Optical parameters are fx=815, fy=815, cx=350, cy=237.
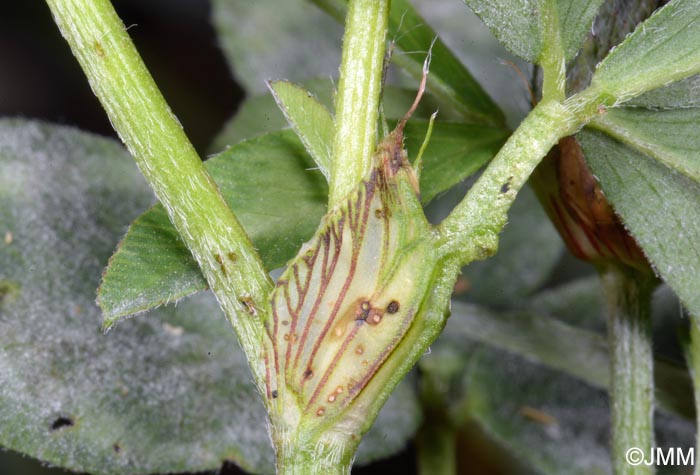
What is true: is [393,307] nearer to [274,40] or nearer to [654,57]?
[654,57]

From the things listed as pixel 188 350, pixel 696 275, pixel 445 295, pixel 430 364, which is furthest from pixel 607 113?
pixel 430 364

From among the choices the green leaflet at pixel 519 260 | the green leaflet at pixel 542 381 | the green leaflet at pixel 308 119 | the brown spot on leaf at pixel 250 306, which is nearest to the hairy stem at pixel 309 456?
the brown spot on leaf at pixel 250 306

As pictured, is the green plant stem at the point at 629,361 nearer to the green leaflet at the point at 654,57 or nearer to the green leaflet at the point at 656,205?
the green leaflet at the point at 656,205

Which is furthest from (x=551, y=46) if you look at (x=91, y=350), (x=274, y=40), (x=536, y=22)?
(x=274, y=40)

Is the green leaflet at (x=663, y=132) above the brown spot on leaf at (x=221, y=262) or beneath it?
above

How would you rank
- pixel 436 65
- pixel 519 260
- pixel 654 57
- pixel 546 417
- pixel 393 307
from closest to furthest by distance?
pixel 393 307, pixel 654 57, pixel 436 65, pixel 546 417, pixel 519 260

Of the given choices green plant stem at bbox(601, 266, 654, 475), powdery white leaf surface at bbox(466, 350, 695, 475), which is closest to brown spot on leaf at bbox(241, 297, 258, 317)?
green plant stem at bbox(601, 266, 654, 475)
